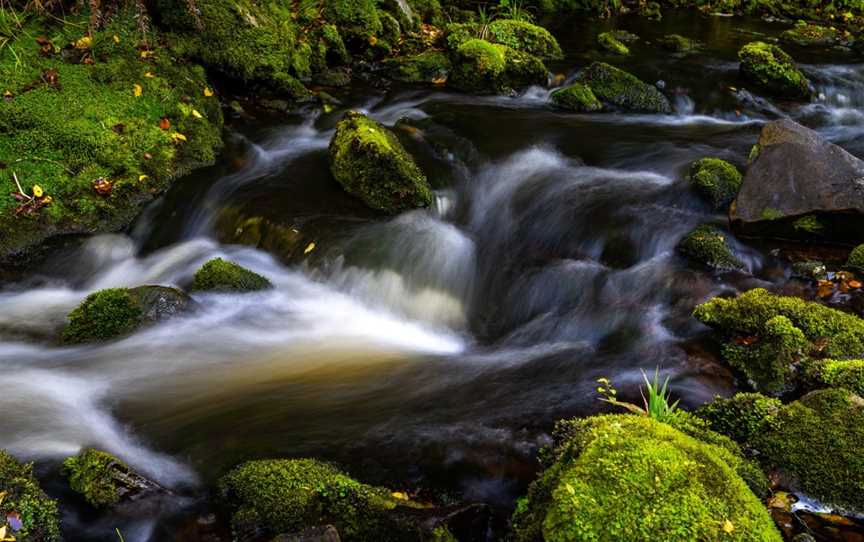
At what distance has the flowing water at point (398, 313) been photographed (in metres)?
4.09

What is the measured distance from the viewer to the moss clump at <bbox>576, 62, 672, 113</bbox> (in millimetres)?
10195

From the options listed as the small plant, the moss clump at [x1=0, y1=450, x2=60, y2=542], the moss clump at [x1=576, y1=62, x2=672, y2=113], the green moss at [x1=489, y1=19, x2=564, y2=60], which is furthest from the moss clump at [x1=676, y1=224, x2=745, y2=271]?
the green moss at [x1=489, y1=19, x2=564, y2=60]

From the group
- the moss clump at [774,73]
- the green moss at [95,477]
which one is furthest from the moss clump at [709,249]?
the moss clump at [774,73]

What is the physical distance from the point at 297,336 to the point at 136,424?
165 cm

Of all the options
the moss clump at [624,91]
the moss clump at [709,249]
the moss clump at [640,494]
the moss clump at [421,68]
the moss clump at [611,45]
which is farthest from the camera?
the moss clump at [611,45]

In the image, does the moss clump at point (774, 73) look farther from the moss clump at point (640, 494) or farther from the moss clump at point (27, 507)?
the moss clump at point (27, 507)

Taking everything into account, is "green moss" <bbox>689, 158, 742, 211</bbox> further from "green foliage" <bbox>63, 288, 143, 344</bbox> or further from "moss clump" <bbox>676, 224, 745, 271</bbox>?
"green foliage" <bbox>63, 288, 143, 344</bbox>

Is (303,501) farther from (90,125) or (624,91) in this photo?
(624,91)

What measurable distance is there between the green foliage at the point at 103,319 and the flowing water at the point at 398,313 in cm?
12

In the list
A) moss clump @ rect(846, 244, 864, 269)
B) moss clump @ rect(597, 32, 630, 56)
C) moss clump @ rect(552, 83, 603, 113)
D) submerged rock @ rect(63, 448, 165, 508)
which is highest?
moss clump @ rect(597, 32, 630, 56)

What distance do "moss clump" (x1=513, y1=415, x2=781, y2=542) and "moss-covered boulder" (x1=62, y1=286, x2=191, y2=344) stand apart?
3.60 metres

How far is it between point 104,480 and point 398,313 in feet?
10.3

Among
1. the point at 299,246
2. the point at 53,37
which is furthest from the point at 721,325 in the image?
the point at 53,37

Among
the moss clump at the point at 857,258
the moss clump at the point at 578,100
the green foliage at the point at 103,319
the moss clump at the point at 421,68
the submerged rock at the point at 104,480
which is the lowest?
the submerged rock at the point at 104,480
